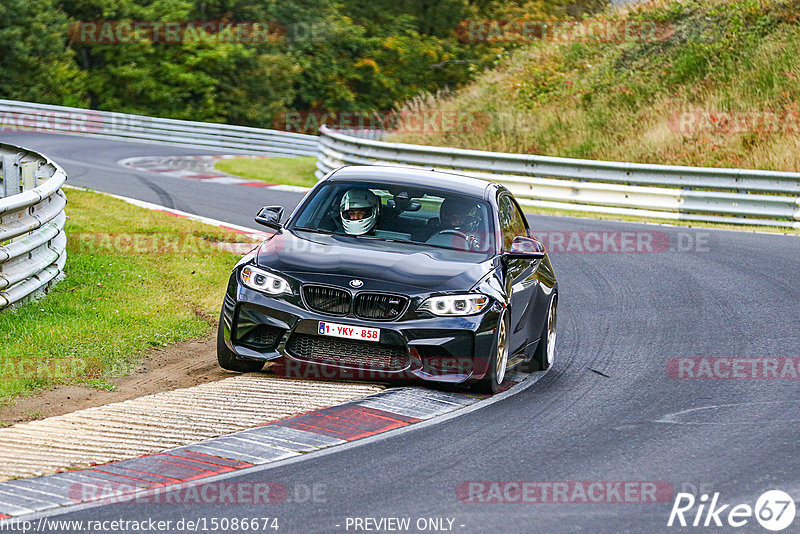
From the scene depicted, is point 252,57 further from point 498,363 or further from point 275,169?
point 498,363

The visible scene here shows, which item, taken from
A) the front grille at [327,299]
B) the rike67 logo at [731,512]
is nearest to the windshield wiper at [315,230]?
the front grille at [327,299]

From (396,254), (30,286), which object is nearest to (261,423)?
(396,254)

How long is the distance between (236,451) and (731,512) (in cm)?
278

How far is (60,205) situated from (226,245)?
11.6 ft

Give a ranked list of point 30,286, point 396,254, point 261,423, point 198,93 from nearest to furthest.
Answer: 1. point 261,423
2. point 396,254
3. point 30,286
4. point 198,93

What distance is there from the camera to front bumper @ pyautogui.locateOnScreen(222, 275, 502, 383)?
27.3 ft

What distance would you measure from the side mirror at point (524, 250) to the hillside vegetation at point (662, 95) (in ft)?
55.5

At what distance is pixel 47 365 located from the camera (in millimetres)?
8688

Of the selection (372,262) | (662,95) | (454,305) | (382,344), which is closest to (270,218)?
(372,262)

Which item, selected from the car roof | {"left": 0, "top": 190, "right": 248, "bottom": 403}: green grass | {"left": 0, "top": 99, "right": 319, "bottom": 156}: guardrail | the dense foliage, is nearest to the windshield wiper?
the car roof

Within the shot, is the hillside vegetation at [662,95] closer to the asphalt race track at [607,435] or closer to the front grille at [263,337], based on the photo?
the asphalt race track at [607,435]

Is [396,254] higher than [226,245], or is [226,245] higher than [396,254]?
[396,254]

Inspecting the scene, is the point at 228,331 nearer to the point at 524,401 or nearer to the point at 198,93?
the point at 524,401

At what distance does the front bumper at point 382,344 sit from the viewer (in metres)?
8.31
